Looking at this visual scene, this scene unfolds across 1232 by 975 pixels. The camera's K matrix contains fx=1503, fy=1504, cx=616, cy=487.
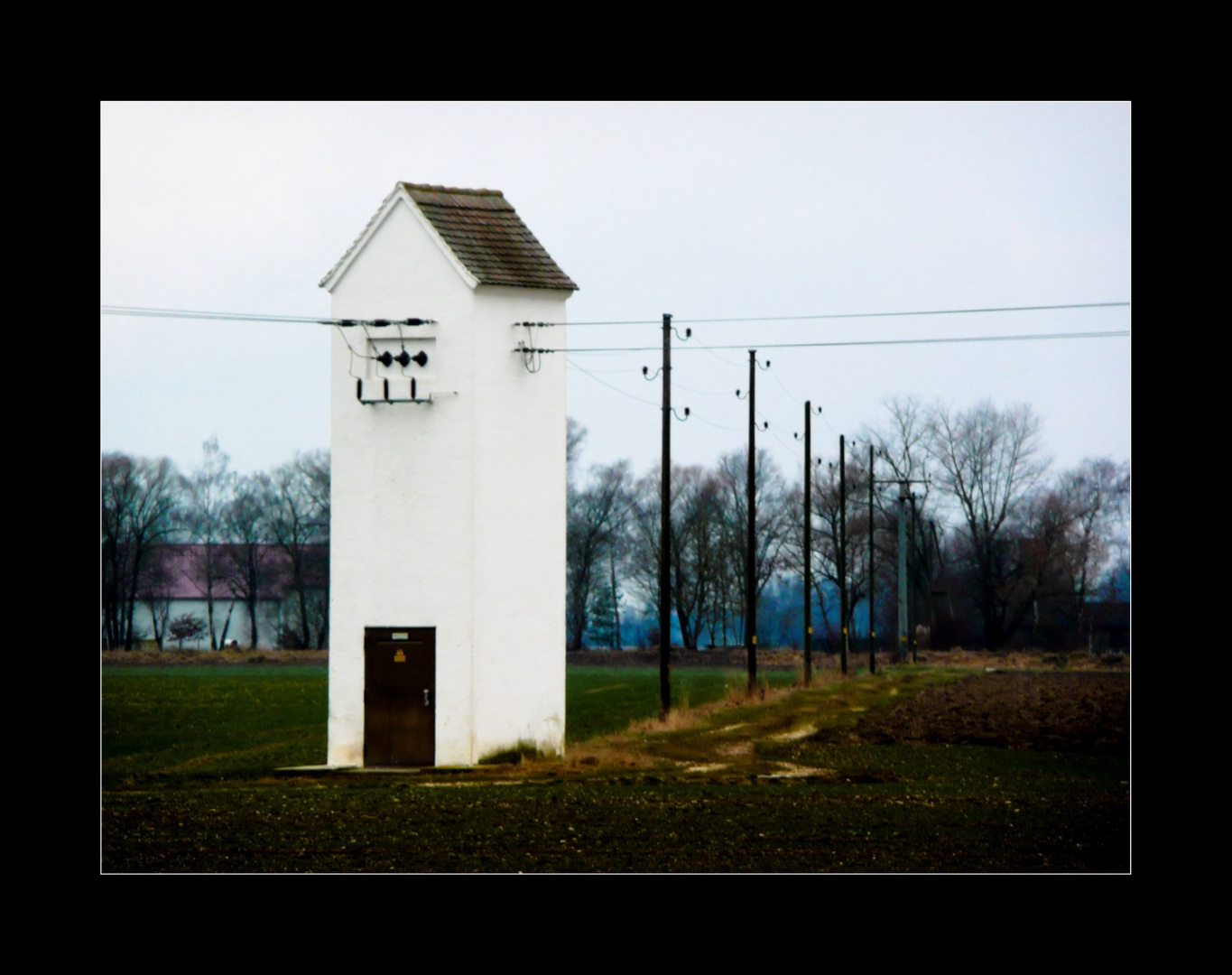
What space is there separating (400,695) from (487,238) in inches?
336

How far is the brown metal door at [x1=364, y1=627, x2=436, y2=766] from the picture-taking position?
26.6m

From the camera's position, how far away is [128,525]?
87312 millimetres

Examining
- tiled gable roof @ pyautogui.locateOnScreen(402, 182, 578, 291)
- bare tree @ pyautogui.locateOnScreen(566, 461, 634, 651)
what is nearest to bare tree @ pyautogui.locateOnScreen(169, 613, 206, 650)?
bare tree @ pyautogui.locateOnScreen(566, 461, 634, 651)

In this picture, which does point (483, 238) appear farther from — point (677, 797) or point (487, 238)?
point (677, 797)

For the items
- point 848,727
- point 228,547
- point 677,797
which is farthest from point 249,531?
point 677,797

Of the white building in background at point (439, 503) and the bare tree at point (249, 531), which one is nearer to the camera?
the white building in background at point (439, 503)

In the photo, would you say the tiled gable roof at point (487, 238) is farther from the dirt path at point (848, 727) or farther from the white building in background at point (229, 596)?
the white building in background at point (229, 596)

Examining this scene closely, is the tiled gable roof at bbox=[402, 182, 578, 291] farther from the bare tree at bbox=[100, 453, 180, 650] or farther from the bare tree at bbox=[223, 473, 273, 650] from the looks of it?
the bare tree at bbox=[223, 473, 273, 650]

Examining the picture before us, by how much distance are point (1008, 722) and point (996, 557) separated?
2092 inches

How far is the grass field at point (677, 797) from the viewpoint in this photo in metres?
17.1

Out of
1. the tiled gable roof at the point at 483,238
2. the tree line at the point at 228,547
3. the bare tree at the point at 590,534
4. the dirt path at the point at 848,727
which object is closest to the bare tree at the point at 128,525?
the tree line at the point at 228,547

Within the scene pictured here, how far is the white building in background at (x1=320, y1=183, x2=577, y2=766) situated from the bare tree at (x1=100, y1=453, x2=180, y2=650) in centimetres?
5800

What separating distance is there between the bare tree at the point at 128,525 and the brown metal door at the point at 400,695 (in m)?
58.2

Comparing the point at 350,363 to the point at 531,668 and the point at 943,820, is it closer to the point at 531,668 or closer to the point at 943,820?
the point at 531,668
